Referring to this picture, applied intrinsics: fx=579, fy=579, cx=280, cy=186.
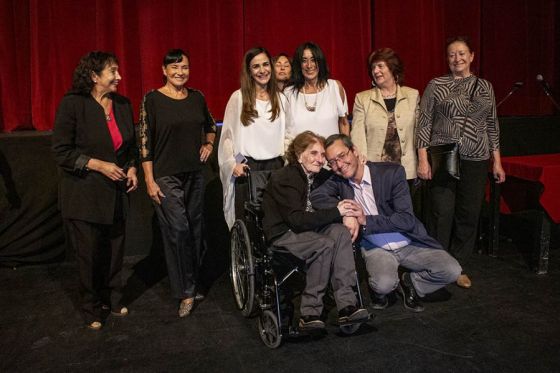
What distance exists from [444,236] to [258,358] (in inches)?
60.0

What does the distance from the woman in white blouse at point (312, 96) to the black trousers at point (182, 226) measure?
0.64 metres

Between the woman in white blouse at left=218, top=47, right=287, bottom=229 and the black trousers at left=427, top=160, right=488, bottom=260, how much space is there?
1015mm

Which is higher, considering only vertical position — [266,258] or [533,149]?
[533,149]

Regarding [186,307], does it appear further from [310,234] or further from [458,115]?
[458,115]

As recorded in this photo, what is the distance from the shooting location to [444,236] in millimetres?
3516

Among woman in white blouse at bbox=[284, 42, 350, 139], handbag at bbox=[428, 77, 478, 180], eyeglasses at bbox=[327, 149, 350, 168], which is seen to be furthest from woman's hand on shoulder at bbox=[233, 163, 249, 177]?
handbag at bbox=[428, 77, 478, 180]

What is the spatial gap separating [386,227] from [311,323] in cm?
65

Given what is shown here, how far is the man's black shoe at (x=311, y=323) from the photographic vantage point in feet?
8.46

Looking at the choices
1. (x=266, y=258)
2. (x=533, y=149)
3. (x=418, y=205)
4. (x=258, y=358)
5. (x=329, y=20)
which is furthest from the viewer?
(x=533, y=149)

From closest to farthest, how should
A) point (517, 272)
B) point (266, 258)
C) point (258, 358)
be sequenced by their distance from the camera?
point (258, 358), point (266, 258), point (517, 272)

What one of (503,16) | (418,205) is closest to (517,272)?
(418,205)

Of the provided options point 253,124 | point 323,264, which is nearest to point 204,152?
point 253,124

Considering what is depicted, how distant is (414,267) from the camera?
2969mm

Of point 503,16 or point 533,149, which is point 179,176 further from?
point 503,16
